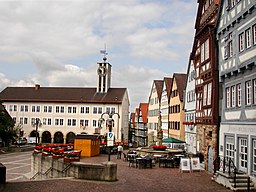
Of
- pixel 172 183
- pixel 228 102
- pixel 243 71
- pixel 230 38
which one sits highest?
pixel 230 38

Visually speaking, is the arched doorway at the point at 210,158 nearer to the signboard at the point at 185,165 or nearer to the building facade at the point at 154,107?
the signboard at the point at 185,165

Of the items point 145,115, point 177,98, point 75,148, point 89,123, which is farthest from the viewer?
point 145,115

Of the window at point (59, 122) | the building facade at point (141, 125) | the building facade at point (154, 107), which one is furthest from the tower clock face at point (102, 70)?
the building facade at point (141, 125)

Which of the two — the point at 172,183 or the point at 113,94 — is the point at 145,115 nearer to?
the point at 113,94

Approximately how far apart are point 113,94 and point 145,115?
1805 cm

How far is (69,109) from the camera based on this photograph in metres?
76.5

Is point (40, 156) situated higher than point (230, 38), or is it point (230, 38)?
point (230, 38)

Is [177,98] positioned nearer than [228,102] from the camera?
No

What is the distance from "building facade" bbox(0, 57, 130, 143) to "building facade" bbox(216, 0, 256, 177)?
168 feet

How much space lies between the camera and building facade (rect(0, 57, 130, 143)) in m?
74.6

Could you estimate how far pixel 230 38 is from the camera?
21.9m

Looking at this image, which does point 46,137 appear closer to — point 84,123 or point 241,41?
point 84,123

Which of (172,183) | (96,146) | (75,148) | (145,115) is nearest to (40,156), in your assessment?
(75,148)

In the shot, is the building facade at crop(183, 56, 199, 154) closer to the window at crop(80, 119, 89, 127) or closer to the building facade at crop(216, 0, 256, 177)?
the building facade at crop(216, 0, 256, 177)
